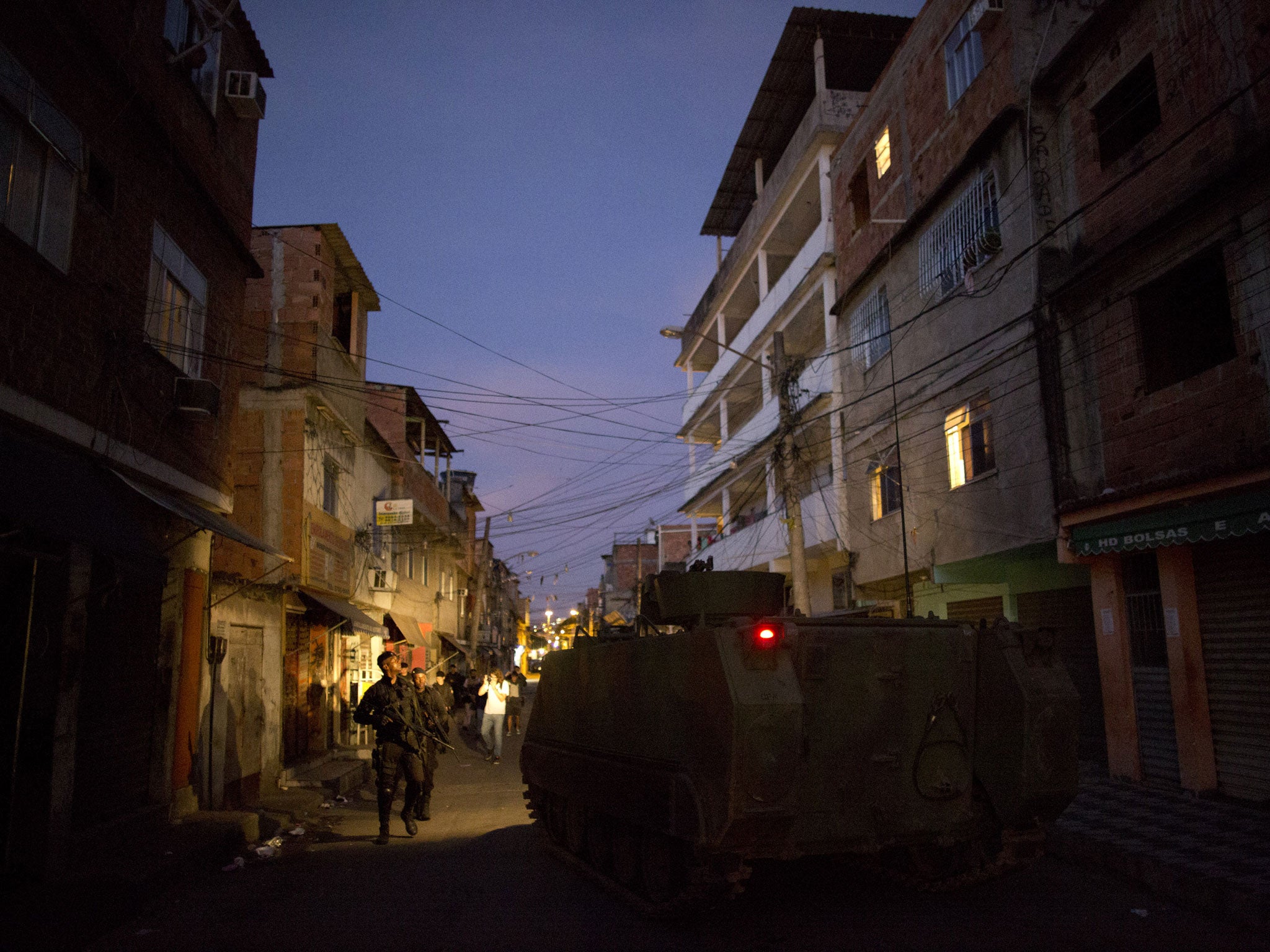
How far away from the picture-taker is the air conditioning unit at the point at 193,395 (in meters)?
9.63

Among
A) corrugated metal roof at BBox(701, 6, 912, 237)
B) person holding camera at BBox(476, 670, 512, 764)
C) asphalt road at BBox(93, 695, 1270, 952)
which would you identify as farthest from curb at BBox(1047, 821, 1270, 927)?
corrugated metal roof at BBox(701, 6, 912, 237)

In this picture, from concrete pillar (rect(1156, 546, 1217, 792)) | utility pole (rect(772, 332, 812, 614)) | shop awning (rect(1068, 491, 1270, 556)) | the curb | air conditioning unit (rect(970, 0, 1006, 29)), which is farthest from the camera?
utility pole (rect(772, 332, 812, 614))

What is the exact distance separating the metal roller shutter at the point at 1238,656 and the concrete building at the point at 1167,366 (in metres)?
0.02

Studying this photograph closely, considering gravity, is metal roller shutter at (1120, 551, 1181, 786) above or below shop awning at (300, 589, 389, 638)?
below

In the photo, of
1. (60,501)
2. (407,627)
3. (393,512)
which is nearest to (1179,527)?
(60,501)

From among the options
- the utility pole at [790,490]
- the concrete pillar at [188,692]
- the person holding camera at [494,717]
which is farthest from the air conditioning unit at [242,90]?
the person holding camera at [494,717]

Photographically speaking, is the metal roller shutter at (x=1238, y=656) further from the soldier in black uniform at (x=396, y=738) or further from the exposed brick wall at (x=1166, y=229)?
the soldier in black uniform at (x=396, y=738)

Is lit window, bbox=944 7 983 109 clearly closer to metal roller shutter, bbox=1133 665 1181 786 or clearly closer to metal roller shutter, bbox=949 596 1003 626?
metal roller shutter, bbox=949 596 1003 626

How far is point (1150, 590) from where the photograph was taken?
10766mm

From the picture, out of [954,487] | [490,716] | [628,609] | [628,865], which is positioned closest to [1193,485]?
[954,487]

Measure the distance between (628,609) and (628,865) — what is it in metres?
60.9

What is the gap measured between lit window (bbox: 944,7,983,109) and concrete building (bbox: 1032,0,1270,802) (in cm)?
232

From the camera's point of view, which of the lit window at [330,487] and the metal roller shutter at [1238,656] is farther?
the lit window at [330,487]

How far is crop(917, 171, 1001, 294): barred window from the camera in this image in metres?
13.5
